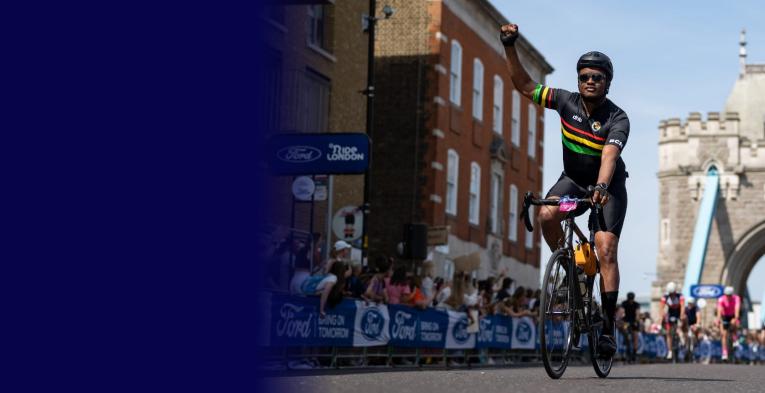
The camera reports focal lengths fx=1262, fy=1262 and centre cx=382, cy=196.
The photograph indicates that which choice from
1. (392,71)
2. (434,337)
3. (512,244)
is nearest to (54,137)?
(434,337)

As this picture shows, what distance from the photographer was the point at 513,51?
798 cm

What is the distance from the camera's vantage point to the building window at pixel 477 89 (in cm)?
3591

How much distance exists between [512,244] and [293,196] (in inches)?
711

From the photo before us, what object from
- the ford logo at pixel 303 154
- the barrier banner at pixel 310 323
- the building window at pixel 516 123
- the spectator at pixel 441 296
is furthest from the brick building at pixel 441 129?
the barrier banner at pixel 310 323

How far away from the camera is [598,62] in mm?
7902

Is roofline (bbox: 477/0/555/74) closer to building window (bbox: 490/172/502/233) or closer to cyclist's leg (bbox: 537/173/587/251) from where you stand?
building window (bbox: 490/172/502/233)

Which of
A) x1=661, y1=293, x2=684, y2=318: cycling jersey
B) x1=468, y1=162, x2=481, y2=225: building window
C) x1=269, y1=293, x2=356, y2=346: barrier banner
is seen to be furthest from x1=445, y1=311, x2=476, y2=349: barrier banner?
x1=468, y1=162, x2=481, y2=225: building window

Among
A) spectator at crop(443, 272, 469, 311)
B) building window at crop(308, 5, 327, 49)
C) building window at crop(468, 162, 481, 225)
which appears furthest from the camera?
building window at crop(468, 162, 481, 225)

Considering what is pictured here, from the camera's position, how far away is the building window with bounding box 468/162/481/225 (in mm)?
35500

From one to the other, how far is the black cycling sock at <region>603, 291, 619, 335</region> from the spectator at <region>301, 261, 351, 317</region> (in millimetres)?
6493

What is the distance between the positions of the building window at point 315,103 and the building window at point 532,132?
16.5m

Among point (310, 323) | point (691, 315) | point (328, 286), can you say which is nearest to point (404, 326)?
point (328, 286)

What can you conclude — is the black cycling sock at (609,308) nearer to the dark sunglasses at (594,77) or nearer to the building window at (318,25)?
the dark sunglasses at (594,77)

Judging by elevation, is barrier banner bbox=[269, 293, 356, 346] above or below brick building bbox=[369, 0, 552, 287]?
below
